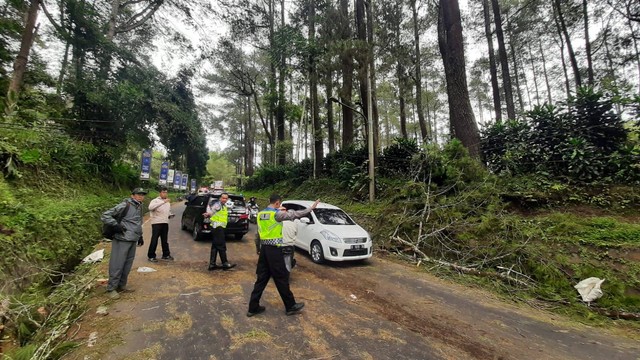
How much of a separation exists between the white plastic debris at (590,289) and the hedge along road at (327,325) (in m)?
0.81


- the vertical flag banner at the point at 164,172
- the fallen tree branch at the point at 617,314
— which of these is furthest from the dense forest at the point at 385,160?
the vertical flag banner at the point at 164,172

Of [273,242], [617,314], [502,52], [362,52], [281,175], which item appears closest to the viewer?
[273,242]

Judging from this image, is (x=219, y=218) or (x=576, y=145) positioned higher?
(x=576, y=145)

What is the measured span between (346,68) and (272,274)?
9810mm

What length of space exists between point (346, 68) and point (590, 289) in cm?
1015

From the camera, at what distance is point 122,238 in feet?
15.4

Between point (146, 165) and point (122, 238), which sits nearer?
point (122, 238)

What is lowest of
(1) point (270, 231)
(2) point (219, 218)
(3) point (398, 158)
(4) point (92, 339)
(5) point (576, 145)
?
(4) point (92, 339)

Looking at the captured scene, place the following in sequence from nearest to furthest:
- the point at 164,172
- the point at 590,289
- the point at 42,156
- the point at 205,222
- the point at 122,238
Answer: the point at 122,238, the point at 590,289, the point at 42,156, the point at 205,222, the point at 164,172

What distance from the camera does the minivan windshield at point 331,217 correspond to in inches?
307

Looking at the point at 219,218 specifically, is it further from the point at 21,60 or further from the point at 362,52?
the point at 21,60

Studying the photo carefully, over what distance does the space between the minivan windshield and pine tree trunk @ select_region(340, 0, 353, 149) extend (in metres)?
6.30

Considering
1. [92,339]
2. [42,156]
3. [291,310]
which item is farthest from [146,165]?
[291,310]

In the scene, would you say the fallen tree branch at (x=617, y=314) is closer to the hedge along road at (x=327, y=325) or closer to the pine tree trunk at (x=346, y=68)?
the hedge along road at (x=327, y=325)
